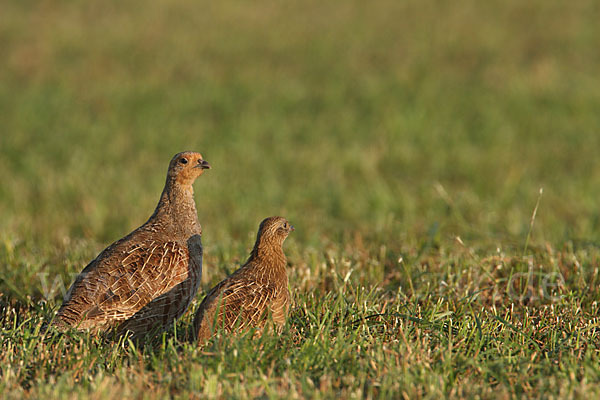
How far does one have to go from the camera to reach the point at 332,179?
44.9ft

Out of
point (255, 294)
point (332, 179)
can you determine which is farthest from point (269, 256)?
point (332, 179)

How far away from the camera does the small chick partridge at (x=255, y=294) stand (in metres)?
5.11

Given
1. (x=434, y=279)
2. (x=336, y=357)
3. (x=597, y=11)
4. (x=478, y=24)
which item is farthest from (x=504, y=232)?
(x=597, y=11)

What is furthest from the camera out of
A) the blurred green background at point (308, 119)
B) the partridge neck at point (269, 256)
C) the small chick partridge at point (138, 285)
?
the blurred green background at point (308, 119)

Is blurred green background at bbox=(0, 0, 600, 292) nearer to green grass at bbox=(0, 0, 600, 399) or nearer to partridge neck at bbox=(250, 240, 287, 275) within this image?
green grass at bbox=(0, 0, 600, 399)

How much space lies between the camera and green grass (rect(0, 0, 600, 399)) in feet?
15.7

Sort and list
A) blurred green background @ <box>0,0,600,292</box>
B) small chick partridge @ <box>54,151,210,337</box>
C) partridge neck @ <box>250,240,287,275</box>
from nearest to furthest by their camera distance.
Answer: small chick partridge @ <box>54,151,210,337</box> → partridge neck @ <box>250,240,287,275</box> → blurred green background @ <box>0,0,600,292</box>

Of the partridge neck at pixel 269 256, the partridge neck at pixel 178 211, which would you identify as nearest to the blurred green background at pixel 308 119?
the partridge neck at pixel 178 211

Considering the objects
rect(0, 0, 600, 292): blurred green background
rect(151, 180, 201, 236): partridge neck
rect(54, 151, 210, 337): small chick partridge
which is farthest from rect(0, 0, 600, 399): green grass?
rect(151, 180, 201, 236): partridge neck

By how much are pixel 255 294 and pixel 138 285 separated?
87 cm

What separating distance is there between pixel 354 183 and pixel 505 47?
11.8m

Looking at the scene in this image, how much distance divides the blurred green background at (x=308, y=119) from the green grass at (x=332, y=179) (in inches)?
3.2

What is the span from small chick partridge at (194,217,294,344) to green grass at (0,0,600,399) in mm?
223

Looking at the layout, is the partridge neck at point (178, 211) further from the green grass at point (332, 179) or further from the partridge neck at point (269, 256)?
the green grass at point (332, 179)
